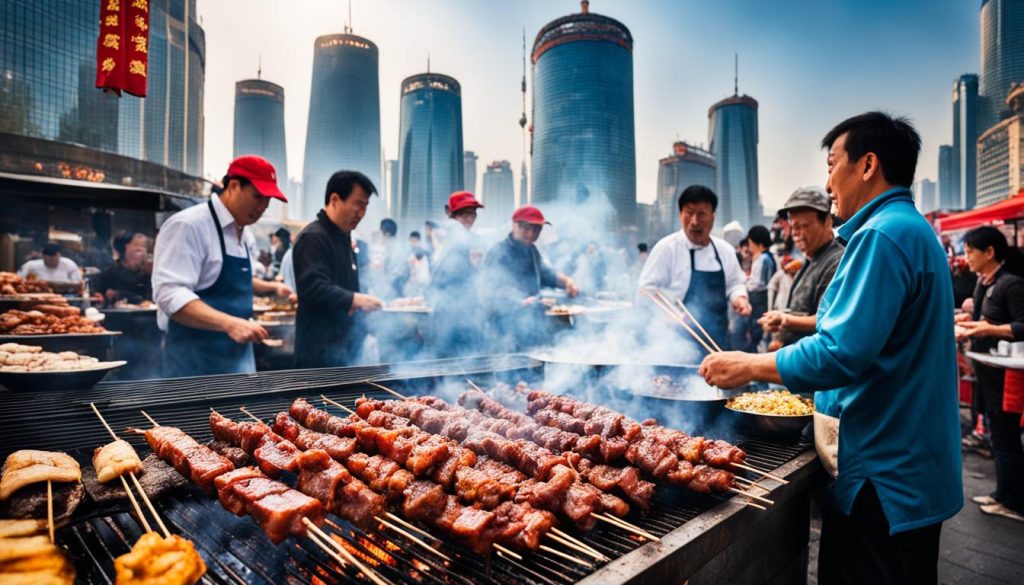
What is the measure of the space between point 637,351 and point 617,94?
79.8 m

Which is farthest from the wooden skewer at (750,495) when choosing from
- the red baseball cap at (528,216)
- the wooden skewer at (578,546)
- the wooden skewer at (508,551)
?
the red baseball cap at (528,216)

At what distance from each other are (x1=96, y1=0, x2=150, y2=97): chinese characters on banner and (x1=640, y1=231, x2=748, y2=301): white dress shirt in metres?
6.78

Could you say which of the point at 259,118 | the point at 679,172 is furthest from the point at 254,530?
the point at 259,118

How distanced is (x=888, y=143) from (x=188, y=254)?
5.32 m

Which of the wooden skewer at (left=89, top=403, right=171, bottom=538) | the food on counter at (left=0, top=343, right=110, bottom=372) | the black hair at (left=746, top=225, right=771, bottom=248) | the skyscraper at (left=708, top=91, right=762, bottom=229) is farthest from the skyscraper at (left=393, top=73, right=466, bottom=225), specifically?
the wooden skewer at (left=89, top=403, right=171, bottom=538)

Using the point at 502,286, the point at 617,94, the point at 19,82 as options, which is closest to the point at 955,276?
the point at 502,286

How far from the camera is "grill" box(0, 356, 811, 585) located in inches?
67.2

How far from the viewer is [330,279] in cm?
528

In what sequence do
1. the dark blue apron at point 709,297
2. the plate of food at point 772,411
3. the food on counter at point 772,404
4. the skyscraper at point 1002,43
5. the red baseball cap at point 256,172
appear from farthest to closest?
the skyscraper at point 1002,43 → the dark blue apron at point 709,297 → the red baseball cap at point 256,172 → the food on counter at point 772,404 → the plate of food at point 772,411

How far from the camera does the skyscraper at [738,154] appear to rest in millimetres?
83750

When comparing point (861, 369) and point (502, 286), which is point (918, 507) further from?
point (502, 286)

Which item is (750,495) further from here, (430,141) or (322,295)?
(430,141)

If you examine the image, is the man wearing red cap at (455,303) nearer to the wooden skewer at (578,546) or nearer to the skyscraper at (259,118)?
the wooden skewer at (578,546)

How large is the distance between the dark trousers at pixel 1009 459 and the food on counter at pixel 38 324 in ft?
37.4
